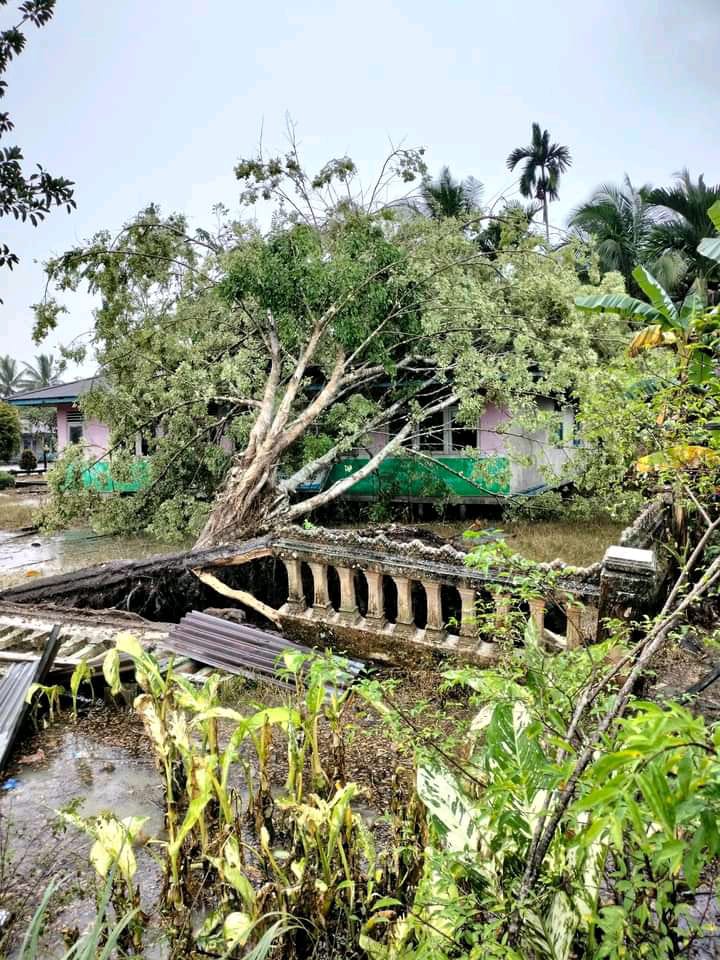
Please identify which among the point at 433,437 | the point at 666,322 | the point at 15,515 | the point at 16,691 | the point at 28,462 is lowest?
the point at 15,515

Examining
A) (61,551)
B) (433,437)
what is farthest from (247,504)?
(433,437)

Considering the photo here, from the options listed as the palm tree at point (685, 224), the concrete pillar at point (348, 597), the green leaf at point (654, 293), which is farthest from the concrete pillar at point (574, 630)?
the palm tree at point (685, 224)

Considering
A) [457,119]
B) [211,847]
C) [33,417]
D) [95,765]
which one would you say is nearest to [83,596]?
[95,765]

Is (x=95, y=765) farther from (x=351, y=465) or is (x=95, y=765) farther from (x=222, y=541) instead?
(x=351, y=465)

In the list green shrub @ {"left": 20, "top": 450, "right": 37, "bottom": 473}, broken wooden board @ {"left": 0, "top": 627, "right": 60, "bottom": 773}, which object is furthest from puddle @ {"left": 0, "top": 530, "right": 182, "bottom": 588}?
green shrub @ {"left": 20, "top": 450, "right": 37, "bottom": 473}

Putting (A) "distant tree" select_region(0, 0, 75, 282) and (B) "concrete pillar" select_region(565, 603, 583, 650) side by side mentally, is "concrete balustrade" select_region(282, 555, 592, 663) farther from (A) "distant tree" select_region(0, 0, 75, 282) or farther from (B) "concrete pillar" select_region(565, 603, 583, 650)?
(A) "distant tree" select_region(0, 0, 75, 282)

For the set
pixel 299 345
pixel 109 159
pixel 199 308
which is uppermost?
pixel 109 159

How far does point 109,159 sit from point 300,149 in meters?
6.17

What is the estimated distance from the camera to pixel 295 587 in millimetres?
6965

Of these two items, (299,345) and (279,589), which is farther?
(299,345)

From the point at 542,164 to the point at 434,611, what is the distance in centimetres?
3866

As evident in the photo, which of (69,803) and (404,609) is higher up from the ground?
(404,609)

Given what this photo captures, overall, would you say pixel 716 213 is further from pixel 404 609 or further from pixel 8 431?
pixel 8 431

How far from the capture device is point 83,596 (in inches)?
308
